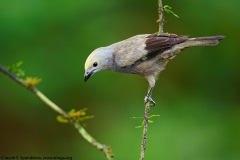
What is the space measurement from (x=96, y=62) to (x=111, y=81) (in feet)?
10.0

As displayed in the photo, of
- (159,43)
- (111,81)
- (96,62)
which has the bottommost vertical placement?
(96,62)

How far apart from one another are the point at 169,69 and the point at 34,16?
2.61 m

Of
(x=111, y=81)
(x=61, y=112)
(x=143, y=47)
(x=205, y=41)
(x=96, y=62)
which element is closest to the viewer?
(x=61, y=112)

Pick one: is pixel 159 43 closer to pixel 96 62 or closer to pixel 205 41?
pixel 205 41

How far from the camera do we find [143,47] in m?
5.04

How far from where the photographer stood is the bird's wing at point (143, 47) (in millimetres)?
4883

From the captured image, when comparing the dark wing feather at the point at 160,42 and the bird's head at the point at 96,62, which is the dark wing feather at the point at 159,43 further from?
the bird's head at the point at 96,62

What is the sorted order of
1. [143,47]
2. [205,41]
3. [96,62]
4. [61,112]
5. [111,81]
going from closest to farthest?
[61,112], [205,41], [96,62], [143,47], [111,81]

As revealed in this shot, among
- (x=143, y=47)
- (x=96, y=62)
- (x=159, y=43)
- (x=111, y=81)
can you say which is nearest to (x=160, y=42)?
(x=159, y=43)

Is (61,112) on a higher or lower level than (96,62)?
lower

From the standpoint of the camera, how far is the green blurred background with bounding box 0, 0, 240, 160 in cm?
698

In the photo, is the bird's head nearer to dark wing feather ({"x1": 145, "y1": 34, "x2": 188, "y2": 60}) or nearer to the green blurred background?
dark wing feather ({"x1": 145, "y1": 34, "x2": 188, "y2": 60})

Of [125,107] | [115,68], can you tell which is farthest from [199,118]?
[115,68]

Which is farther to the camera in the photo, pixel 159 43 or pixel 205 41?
pixel 159 43
